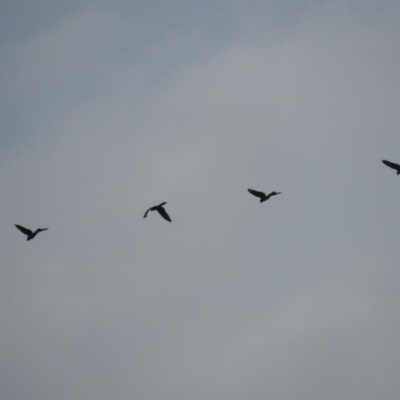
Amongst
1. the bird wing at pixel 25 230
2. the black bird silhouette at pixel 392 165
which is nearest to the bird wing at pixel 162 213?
the bird wing at pixel 25 230

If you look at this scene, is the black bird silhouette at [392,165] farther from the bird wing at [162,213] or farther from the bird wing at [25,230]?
the bird wing at [25,230]

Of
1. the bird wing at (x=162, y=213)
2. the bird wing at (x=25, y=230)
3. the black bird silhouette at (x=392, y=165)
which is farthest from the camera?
the bird wing at (x=25, y=230)

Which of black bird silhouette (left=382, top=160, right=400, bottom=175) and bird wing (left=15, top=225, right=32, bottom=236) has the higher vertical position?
bird wing (left=15, top=225, right=32, bottom=236)

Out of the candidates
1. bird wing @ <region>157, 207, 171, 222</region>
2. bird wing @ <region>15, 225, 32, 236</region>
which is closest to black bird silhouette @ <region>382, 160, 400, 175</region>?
bird wing @ <region>157, 207, 171, 222</region>

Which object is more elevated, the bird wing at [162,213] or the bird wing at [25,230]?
the bird wing at [25,230]

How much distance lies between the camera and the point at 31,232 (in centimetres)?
5028

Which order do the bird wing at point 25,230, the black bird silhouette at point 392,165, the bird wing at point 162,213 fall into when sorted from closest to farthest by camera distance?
the black bird silhouette at point 392,165, the bird wing at point 162,213, the bird wing at point 25,230

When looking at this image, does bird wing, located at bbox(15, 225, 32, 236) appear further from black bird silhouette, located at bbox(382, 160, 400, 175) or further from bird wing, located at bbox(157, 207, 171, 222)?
black bird silhouette, located at bbox(382, 160, 400, 175)

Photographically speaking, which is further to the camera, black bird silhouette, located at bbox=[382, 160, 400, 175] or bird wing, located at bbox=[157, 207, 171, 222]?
bird wing, located at bbox=[157, 207, 171, 222]

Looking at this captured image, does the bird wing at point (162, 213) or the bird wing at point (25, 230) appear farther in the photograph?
the bird wing at point (25, 230)

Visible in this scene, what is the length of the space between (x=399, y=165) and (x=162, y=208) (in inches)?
715

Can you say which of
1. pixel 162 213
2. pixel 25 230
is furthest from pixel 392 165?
pixel 25 230

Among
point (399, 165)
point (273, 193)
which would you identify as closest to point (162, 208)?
point (273, 193)

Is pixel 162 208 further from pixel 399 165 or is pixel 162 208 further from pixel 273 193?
pixel 399 165
